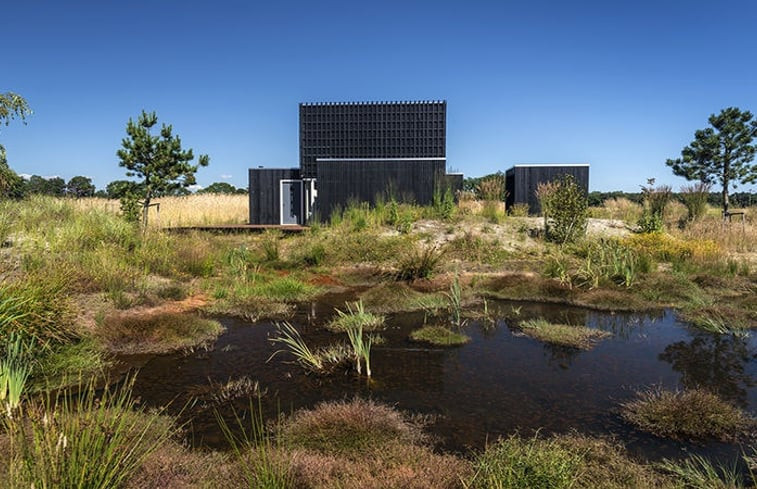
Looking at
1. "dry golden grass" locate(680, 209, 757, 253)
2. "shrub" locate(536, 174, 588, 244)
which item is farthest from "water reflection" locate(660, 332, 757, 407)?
"dry golden grass" locate(680, 209, 757, 253)

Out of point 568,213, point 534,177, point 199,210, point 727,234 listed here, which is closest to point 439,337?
point 568,213

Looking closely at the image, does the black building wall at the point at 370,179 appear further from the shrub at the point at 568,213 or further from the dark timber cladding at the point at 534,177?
the shrub at the point at 568,213

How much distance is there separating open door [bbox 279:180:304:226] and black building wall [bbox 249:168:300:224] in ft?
0.68

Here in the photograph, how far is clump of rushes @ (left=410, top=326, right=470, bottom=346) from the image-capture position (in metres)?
6.39

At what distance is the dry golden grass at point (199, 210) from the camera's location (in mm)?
21844

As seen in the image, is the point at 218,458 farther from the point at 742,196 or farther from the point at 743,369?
the point at 742,196

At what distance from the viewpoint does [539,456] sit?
2.96 metres

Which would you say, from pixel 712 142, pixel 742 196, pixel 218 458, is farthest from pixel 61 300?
pixel 742 196

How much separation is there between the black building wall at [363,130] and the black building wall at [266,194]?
1.77 m

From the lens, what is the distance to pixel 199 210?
78.1 ft

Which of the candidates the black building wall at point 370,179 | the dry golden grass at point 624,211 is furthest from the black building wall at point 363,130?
the dry golden grass at point 624,211

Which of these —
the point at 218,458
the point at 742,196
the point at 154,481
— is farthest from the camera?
the point at 742,196

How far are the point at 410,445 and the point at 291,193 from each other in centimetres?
2056

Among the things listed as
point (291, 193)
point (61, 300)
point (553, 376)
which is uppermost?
point (291, 193)
